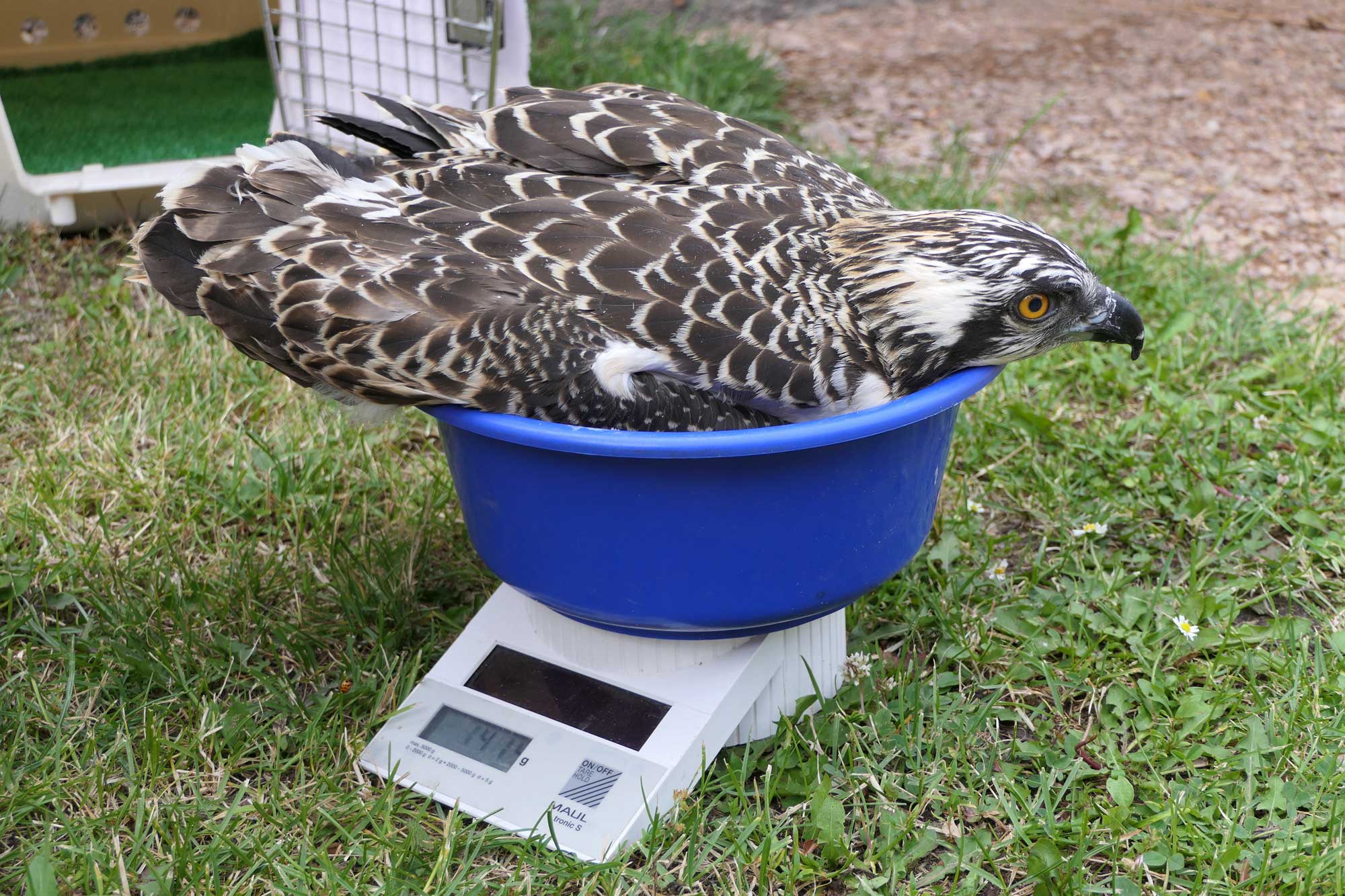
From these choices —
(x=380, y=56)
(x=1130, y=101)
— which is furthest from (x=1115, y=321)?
(x=1130, y=101)

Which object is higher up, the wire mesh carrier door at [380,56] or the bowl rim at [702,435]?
the bowl rim at [702,435]

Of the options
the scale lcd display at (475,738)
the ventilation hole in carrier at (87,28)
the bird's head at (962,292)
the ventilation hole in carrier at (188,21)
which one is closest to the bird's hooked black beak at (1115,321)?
the bird's head at (962,292)

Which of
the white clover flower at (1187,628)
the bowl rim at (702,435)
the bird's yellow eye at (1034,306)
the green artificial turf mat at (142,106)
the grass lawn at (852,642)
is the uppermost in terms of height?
the bird's yellow eye at (1034,306)

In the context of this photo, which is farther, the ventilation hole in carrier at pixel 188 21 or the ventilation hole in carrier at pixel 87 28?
the ventilation hole in carrier at pixel 188 21

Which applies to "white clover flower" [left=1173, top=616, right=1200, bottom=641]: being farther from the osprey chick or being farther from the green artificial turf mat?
the green artificial turf mat

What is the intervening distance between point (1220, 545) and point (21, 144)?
3.88 metres

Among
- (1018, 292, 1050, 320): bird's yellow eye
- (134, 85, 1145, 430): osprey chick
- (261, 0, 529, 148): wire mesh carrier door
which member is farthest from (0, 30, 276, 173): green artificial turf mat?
(1018, 292, 1050, 320): bird's yellow eye

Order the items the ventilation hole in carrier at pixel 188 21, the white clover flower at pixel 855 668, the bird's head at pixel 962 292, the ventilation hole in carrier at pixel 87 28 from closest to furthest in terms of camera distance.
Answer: the bird's head at pixel 962 292
the white clover flower at pixel 855 668
the ventilation hole in carrier at pixel 87 28
the ventilation hole in carrier at pixel 188 21

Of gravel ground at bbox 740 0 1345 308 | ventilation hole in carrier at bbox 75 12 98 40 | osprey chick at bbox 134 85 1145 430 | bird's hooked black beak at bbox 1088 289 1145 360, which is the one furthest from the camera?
ventilation hole in carrier at bbox 75 12 98 40

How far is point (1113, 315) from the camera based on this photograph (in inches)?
85.7

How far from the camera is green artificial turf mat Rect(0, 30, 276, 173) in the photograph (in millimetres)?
4184

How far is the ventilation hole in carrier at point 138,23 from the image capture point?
4602 millimetres

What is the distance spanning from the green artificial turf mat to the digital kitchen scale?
8.50 ft

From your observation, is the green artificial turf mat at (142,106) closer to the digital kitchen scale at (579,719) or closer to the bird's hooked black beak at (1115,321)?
the digital kitchen scale at (579,719)
